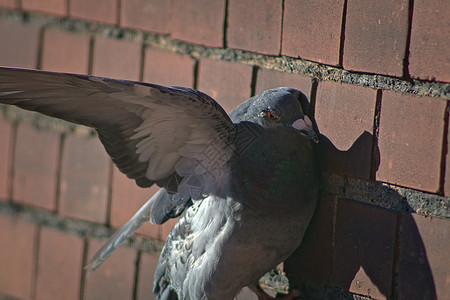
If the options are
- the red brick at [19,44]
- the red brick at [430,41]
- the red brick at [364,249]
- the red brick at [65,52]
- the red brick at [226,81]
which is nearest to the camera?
the red brick at [430,41]

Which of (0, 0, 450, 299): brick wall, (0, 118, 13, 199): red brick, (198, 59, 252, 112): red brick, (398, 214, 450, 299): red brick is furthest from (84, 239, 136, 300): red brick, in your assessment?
(398, 214, 450, 299): red brick

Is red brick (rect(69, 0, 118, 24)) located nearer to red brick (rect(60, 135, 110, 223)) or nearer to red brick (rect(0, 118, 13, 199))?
red brick (rect(60, 135, 110, 223))

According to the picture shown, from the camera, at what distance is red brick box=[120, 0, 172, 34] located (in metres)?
1.49

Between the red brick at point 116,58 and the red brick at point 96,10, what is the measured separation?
47 millimetres

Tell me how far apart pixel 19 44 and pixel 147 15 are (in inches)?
18.2

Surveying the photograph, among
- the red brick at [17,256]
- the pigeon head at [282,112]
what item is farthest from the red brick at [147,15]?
the red brick at [17,256]

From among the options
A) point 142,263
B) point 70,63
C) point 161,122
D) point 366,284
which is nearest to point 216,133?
point 161,122

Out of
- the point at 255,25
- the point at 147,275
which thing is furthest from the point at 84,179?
the point at 255,25

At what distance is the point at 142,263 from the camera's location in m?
1.60

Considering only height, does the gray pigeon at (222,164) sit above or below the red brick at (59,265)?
above

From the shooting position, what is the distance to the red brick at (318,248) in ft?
4.05

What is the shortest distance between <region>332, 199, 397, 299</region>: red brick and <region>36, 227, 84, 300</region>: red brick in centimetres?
76

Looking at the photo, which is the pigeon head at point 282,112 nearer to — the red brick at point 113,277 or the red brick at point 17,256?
the red brick at point 113,277

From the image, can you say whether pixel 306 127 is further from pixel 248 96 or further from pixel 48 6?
pixel 48 6
